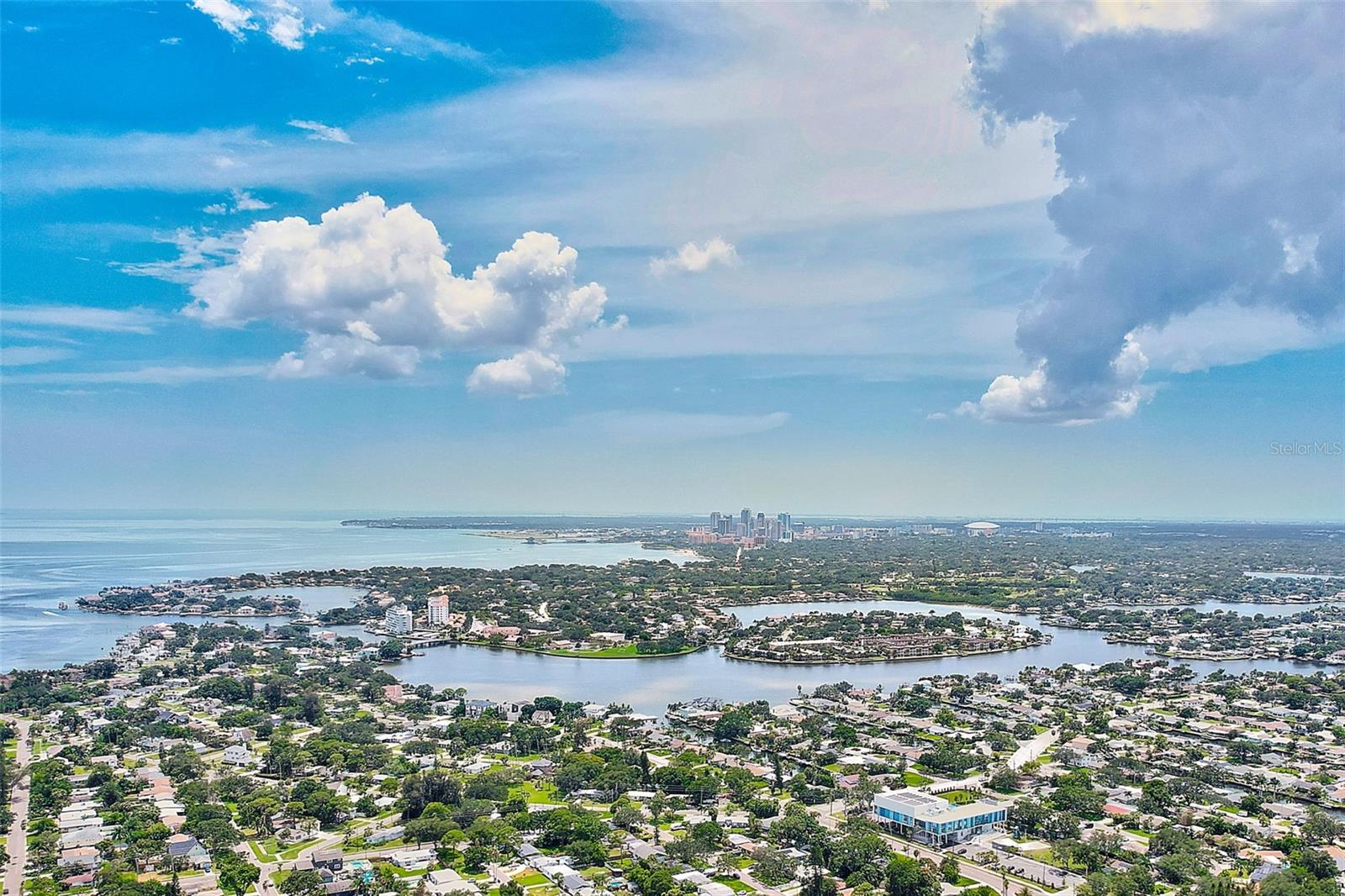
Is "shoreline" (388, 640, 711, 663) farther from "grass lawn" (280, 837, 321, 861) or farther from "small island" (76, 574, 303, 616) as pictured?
"grass lawn" (280, 837, 321, 861)

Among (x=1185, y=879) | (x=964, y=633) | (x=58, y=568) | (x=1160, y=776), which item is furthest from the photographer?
(x=58, y=568)

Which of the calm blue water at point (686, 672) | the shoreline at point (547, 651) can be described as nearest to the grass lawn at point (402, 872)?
the calm blue water at point (686, 672)

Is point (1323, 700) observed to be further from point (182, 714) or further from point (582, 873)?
point (182, 714)

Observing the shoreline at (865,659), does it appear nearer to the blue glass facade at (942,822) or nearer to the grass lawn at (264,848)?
the blue glass facade at (942,822)

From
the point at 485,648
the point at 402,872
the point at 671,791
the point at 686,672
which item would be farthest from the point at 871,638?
the point at 402,872

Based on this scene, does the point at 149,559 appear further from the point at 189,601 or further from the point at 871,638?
the point at 871,638

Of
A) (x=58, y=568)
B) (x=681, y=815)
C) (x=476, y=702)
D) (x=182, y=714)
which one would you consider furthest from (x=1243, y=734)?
(x=58, y=568)

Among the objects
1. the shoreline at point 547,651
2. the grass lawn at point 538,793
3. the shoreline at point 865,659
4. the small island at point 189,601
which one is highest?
the small island at point 189,601
